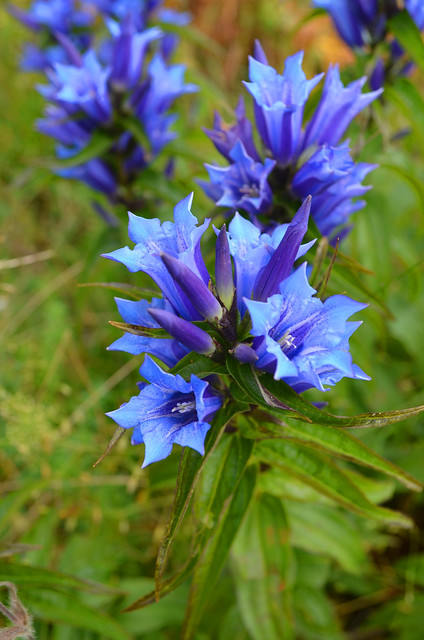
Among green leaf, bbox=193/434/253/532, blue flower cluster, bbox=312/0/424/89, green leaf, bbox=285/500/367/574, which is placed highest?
blue flower cluster, bbox=312/0/424/89

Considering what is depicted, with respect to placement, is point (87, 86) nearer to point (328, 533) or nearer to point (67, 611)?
point (67, 611)

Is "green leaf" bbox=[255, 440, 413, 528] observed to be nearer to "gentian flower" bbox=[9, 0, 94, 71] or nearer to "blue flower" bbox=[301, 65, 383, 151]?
"blue flower" bbox=[301, 65, 383, 151]

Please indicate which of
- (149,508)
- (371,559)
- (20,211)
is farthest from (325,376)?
(20,211)

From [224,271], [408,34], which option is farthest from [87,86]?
[224,271]

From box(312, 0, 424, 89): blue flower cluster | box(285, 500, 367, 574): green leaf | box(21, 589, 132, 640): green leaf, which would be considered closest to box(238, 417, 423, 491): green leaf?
box(21, 589, 132, 640): green leaf

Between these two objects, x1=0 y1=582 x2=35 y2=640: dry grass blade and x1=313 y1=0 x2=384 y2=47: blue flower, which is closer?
x1=0 y1=582 x2=35 y2=640: dry grass blade

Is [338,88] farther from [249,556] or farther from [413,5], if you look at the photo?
[249,556]
